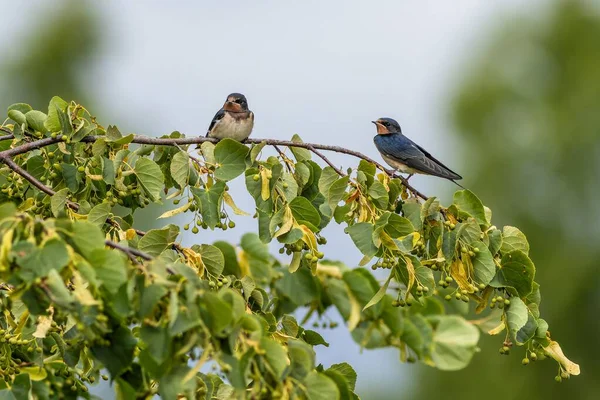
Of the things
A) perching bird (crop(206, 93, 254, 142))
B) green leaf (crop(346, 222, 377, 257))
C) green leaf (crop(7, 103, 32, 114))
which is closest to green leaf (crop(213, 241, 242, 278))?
green leaf (crop(346, 222, 377, 257))

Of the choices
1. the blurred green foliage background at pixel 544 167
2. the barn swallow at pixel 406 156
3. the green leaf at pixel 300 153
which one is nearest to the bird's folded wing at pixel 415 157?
the barn swallow at pixel 406 156

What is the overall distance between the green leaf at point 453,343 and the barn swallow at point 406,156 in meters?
5.14

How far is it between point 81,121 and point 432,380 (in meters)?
20.8

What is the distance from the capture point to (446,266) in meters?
5.19

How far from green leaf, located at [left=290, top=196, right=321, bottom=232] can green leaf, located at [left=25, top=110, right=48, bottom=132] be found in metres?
1.56

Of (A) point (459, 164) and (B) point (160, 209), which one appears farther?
(B) point (160, 209)

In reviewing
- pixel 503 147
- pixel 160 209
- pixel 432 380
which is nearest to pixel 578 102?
pixel 503 147

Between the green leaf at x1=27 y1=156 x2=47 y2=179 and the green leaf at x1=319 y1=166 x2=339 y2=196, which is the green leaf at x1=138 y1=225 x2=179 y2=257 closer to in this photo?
the green leaf at x1=319 y1=166 x2=339 y2=196

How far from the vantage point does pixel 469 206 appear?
17.9ft

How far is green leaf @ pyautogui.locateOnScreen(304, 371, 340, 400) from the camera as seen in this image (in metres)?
3.68

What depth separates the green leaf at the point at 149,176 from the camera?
523cm

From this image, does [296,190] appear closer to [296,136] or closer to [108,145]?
[296,136]

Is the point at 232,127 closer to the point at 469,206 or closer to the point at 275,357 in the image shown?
the point at 469,206

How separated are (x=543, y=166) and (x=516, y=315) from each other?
72.3 feet
